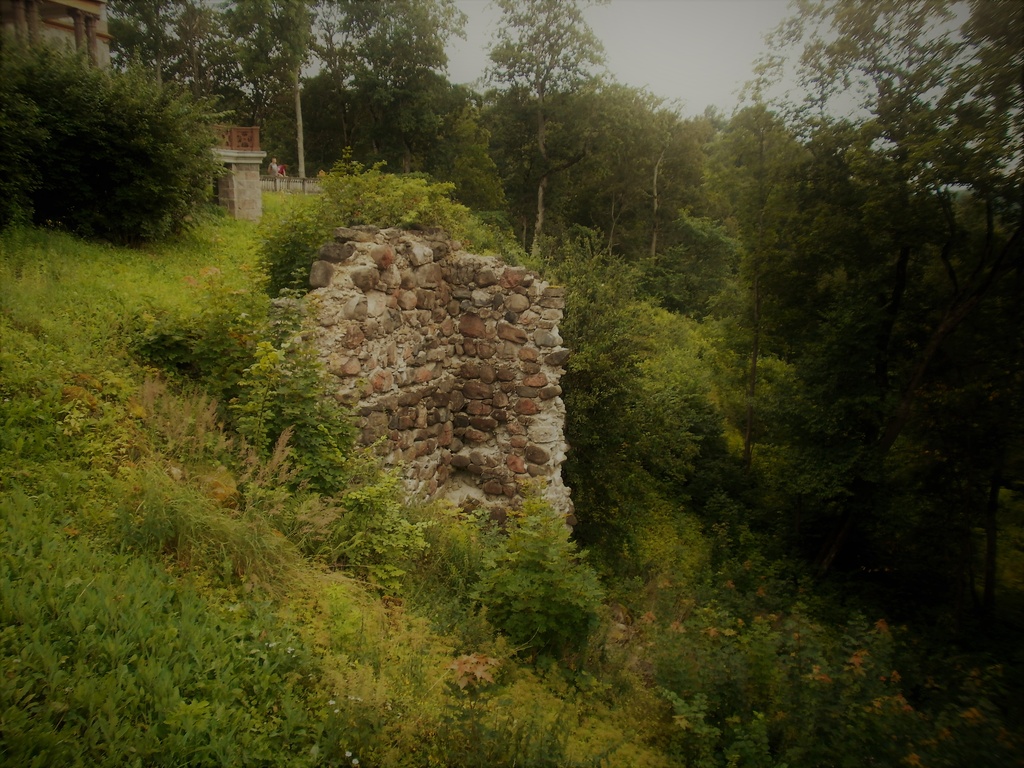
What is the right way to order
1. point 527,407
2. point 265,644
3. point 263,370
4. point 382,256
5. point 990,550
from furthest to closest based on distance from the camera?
1. point 990,550
2. point 527,407
3. point 382,256
4. point 263,370
5. point 265,644

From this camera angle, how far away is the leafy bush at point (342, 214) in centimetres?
673

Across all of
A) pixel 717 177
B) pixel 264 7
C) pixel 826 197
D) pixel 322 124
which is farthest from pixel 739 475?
pixel 322 124

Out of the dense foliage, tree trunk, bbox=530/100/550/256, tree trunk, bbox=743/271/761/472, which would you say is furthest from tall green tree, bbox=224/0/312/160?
tree trunk, bbox=743/271/761/472

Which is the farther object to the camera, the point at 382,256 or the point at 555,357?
the point at 555,357

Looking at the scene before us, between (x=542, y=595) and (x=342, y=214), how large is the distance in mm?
5228

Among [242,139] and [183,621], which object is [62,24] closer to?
[242,139]

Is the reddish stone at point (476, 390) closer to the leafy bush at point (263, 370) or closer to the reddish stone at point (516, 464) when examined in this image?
the reddish stone at point (516, 464)

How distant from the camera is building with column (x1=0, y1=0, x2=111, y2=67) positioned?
6.72m

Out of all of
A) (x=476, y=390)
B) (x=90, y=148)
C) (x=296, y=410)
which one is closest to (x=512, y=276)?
(x=476, y=390)

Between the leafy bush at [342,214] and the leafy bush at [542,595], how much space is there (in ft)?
13.3

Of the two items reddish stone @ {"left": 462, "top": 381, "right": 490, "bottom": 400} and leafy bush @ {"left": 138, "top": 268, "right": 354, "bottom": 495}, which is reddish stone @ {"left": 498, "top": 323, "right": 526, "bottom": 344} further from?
leafy bush @ {"left": 138, "top": 268, "right": 354, "bottom": 495}

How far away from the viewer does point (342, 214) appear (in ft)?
22.9

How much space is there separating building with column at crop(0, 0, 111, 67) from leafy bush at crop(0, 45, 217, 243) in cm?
23

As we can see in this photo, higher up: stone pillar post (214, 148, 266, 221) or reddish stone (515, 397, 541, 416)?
stone pillar post (214, 148, 266, 221)
